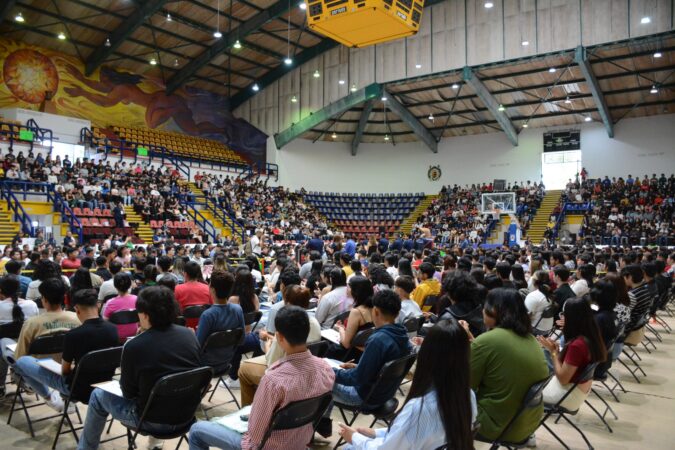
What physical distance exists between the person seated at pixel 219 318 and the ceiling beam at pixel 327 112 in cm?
2128

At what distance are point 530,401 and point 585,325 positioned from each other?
0.87m

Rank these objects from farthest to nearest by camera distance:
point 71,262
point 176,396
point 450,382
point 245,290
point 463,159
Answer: point 463,159
point 71,262
point 245,290
point 176,396
point 450,382

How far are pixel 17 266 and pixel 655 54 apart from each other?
21289 millimetres

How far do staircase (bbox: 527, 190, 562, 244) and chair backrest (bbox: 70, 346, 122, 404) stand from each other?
23524 millimetres

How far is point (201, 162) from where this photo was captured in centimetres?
2609

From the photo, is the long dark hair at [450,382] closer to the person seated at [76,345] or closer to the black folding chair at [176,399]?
the black folding chair at [176,399]

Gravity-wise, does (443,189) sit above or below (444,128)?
below

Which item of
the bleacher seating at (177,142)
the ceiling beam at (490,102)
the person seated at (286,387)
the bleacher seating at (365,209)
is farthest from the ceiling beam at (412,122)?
the person seated at (286,387)

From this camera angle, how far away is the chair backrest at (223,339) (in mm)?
4031

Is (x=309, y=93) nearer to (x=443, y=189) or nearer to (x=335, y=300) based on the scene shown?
(x=443, y=189)

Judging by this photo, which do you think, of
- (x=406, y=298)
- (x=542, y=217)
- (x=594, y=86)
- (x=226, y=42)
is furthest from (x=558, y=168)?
(x=406, y=298)

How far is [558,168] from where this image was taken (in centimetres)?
2778

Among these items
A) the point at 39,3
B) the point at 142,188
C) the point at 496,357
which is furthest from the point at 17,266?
the point at 39,3

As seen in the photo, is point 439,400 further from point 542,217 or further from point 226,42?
point 542,217
